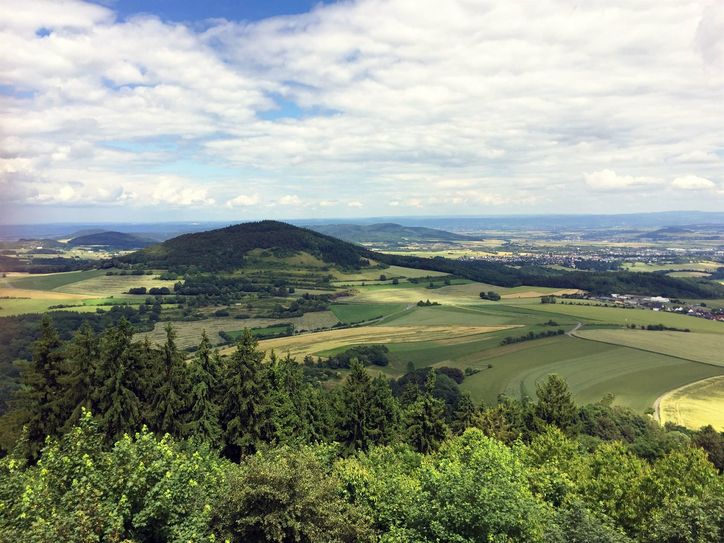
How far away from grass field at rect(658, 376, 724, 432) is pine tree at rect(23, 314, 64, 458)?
7957 centimetres

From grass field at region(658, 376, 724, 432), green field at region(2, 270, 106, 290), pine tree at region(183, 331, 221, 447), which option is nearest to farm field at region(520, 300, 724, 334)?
grass field at region(658, 376, 724, 432)

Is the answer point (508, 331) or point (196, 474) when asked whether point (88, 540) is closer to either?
point (196, 474)

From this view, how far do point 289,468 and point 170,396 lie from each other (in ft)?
71.4

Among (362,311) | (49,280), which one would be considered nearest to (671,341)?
(362,311)

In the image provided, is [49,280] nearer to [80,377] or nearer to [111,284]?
[111,284]

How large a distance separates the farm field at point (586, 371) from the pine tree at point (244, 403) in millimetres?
50770

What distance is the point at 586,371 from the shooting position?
91.0 metres

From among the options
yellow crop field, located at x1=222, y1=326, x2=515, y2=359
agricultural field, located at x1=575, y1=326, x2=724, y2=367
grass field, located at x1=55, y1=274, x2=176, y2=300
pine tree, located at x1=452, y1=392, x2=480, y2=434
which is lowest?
yellow crop field, located at x1=222, y1=326, x2=515, y2=359

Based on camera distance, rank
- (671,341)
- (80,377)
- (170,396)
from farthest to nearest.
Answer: (671,341) → (170,396) → (80,377)

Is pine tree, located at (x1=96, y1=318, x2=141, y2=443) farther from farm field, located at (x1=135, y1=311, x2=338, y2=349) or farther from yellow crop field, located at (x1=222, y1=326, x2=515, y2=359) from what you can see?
farm field, located at (x1=135, y1=311, x2=338, y2=349)

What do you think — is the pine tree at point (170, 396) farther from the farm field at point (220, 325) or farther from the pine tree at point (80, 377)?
the farm field at point (220, 325)

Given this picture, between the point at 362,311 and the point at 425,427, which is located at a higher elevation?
the point at 425,427

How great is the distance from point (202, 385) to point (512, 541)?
29.8m

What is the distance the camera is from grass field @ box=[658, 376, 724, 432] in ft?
220
